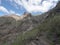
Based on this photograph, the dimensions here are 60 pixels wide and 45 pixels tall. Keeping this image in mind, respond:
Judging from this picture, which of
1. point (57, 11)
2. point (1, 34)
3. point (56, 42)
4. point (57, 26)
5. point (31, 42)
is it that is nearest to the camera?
point (56, 42)

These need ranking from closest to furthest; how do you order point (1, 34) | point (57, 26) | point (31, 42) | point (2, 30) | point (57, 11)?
point (31, 42)
point (57, 26)
point (57, 11)
point (1, 34)
point (2, 30)

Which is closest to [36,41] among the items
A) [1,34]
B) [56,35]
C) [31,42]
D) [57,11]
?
[31,42]

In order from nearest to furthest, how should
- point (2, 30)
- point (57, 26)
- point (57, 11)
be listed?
point (57, 26) → point (57, 11) → point (2, 30)

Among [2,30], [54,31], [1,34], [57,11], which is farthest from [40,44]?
[2,30]

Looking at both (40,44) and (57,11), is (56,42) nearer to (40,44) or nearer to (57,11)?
(40,44)

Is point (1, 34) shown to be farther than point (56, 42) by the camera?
Yes

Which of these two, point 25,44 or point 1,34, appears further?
point 1,34

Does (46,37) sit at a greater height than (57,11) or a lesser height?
lesser

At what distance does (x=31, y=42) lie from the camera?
189 ft

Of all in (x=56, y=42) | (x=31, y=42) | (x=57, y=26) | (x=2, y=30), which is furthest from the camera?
(x=2, y=30)

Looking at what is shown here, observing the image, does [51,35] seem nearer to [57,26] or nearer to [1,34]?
[57,26]

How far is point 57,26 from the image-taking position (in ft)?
201

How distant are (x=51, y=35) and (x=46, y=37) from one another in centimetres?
146

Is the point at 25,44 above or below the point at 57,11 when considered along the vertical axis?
below
